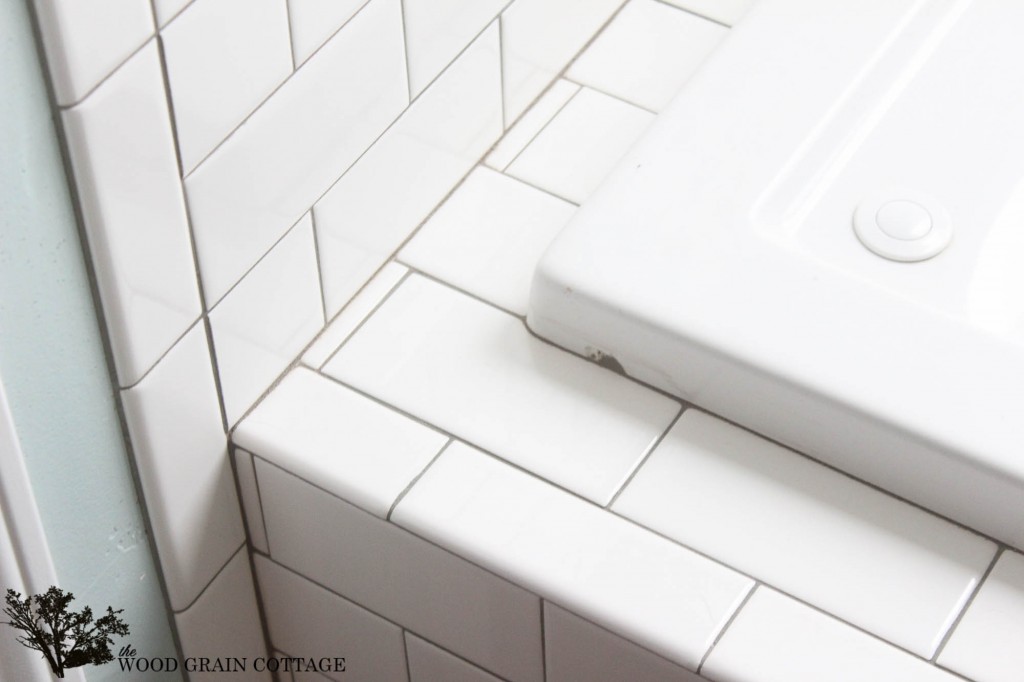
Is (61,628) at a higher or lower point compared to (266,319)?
lower

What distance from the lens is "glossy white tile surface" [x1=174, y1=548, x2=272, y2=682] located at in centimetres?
87

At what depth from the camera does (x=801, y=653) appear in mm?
725

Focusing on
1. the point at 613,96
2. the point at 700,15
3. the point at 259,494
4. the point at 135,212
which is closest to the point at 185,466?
the point at 259,494

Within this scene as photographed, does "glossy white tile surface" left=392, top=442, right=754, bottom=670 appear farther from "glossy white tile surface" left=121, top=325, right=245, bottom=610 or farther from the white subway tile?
the white subway tile

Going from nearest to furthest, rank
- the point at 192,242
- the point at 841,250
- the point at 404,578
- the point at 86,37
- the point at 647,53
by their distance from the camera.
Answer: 1. the point at 86,37
2. the point at 192,242
3. the point at 404,578
4. the point at 841,250
5. the point at 647,53

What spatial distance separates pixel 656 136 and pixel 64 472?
42 cm

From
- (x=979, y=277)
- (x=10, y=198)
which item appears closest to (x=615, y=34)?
(x=979, y=277)

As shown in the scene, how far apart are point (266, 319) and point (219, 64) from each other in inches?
7.0

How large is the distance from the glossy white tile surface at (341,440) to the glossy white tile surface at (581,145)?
0.71 ft

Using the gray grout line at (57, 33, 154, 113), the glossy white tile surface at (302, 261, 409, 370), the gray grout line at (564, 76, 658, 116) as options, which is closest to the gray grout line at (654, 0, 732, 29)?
the gray grout line at (564, 76, 658, 116)

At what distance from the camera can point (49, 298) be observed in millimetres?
651

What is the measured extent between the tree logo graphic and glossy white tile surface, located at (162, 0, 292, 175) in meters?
0.23

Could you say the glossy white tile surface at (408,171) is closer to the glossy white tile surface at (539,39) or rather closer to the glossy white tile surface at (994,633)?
the glossy white tile surface at (539,39)

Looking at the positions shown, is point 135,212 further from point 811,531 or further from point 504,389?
point 811,531
